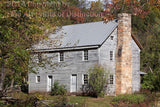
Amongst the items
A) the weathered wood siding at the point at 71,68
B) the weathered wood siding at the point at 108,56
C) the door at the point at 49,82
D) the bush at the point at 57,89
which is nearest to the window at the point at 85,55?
the weathered wood siding at the point at 71,68

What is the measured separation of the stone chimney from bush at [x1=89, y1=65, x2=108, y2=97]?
2431 millimetres

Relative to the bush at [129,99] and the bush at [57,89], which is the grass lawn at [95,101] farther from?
the bush at [57,89]

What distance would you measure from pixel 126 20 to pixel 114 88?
749 cm

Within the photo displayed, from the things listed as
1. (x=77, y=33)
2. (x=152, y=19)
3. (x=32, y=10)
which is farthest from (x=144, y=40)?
(x=32, y=10)

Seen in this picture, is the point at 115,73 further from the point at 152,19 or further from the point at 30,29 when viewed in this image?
the point at 152,19

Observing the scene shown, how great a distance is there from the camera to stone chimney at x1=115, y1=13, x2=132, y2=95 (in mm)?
30672

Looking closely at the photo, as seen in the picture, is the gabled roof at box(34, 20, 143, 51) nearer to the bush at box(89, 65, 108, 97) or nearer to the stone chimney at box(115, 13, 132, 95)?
the stone chimney at box(115, 13, 132, 95)

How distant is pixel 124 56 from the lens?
3105 centimetres

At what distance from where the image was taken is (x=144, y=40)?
49.7 m

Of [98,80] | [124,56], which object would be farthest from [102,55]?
[98,80]

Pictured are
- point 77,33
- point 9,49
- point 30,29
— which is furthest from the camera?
point 77,33

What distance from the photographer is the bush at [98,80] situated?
28.4 metres

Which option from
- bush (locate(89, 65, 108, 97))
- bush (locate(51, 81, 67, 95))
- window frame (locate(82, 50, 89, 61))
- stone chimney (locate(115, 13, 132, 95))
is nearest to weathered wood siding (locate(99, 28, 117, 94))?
stone chimney (locate(115, 13, 132, 95))

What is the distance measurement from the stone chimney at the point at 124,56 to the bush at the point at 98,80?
243 cm
